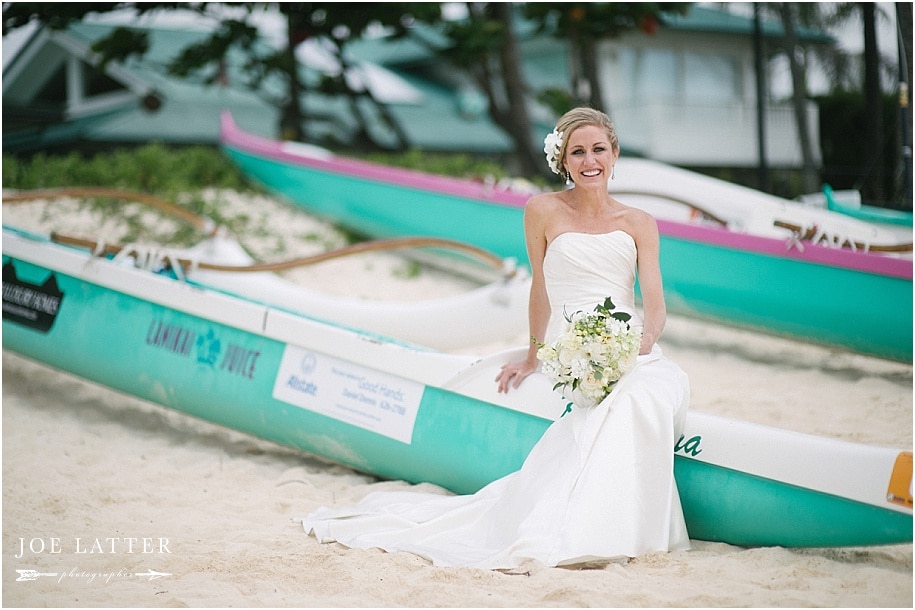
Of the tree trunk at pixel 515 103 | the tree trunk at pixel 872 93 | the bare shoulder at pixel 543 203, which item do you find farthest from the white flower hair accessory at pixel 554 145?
the tree trunk at pixel 515 103

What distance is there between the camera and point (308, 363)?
3.83 m

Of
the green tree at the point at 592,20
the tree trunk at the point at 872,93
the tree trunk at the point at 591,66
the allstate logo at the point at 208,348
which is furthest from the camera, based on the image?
the tree trunk at the point at 591,66

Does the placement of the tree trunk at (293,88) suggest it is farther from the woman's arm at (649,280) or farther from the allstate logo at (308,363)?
the woman's arm at (649,280)

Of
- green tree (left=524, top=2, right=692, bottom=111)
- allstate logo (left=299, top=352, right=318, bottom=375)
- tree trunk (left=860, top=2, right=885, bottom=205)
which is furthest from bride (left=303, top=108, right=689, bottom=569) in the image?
green tree (left=524, top=2, right=692, bottom=111)

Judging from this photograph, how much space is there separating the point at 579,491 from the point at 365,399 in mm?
1225

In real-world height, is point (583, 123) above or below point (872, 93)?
below

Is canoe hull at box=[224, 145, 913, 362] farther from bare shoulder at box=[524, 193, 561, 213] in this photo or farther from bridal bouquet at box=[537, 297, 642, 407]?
bridal bouquet at box=[537, 297, 642, 407]

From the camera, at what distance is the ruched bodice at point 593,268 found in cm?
300

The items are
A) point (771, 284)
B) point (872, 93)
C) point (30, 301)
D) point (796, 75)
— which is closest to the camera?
point (30, 301)

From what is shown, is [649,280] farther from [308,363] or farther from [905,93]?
[905,93]

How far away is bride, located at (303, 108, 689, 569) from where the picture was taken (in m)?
2.69

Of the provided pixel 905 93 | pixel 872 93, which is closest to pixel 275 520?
pixel 905 93

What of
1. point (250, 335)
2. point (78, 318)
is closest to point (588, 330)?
point (250, 335)

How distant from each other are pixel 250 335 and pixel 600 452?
1.92 meters
